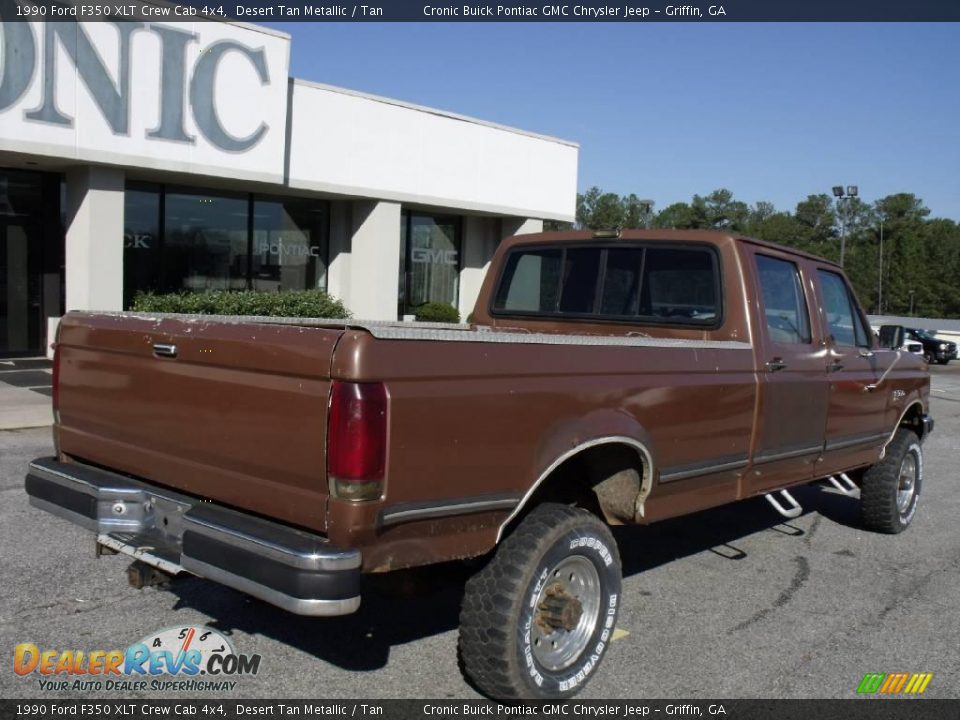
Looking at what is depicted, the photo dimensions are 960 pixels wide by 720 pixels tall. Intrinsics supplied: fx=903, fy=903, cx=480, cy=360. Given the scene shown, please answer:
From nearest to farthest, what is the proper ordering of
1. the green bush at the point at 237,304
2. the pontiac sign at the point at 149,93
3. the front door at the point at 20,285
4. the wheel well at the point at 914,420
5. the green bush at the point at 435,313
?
the wheel well at the point at 914,420 < the pontiac sign at the point at 149,93 < the green bush at the point at 237,304 < the front door at the point at 20,285 < the green bush at the point at 435,313

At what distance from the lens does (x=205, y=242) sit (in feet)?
55.2

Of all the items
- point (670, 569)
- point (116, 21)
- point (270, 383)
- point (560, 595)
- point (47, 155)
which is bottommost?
point (670, 569)

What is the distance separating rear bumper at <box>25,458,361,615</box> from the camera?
288 centimetres

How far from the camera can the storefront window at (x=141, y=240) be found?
51.0 ft

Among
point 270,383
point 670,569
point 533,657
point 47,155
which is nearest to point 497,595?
point 533,657

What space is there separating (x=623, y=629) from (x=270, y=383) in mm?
2452

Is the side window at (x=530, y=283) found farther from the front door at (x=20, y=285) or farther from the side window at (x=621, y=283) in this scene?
the front door at (x=20, y=285)

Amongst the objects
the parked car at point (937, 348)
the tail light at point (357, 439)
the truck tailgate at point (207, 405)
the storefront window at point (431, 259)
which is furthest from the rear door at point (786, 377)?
the parked car at point (937, 348)

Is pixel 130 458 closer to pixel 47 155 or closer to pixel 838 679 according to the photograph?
pixel 838 679

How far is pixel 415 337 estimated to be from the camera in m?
3.04

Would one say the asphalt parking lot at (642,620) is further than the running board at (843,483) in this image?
No

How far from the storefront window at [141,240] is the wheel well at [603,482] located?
511 inches

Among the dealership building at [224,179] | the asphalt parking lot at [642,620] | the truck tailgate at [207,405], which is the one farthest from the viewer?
the dealership building at [224,179]

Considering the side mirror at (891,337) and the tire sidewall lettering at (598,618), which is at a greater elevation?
the side mirror at (891,337)
